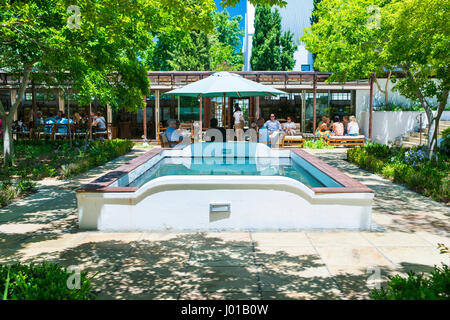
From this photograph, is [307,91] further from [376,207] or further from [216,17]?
[216,17]

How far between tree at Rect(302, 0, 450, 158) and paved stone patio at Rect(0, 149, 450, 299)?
4352 mm

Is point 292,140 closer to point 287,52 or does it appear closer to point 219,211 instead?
point 219,211

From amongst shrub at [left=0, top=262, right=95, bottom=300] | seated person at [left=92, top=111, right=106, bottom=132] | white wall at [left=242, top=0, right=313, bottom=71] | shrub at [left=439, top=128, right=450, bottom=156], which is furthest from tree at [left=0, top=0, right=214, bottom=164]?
white wall at [left=242, top=0, right=313, bottom=71]

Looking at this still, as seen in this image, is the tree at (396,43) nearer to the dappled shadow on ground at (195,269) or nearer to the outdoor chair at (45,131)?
the dappled shadow on ground at (195,269)

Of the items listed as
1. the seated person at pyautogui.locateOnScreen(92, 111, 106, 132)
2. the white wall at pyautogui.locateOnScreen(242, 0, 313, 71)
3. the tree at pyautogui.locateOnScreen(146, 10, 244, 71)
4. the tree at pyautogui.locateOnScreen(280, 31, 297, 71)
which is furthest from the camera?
the white wall at pyautogui.locateOnScreen(242, 0, 313, 71)

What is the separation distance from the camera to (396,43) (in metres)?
10.5

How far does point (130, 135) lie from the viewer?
23.6 meters

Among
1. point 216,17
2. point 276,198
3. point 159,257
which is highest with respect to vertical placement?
point 216,17

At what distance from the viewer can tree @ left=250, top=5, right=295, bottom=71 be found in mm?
36062

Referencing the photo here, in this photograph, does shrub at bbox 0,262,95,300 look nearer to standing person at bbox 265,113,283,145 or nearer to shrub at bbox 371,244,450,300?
shrub at bbox 371,244,450,300

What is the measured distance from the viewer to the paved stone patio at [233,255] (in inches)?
168
